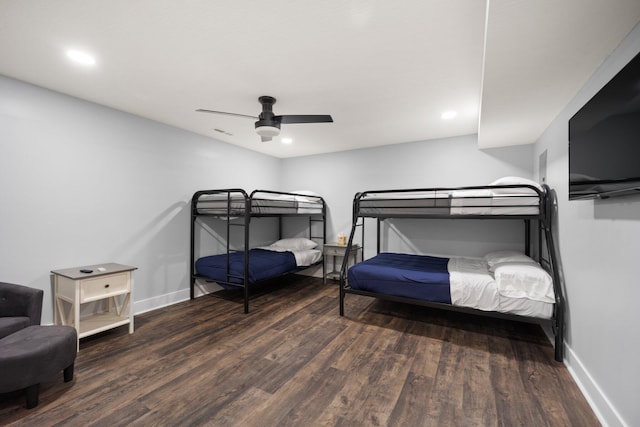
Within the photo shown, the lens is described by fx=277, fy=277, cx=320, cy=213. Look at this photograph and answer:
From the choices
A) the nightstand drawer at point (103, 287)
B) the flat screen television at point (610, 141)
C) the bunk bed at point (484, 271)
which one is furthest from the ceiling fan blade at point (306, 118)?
the nightstand drawer at point (103, 287)

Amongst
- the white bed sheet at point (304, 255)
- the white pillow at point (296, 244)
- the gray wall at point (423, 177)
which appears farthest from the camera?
the white pillow at point (296, 244)

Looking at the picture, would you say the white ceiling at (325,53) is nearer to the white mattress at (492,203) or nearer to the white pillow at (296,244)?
the white mattress at (492,203)

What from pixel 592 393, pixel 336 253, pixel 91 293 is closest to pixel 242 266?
pixel 91 293

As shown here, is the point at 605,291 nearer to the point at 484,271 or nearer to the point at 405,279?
the point at 484,271

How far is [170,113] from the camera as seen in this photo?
10.6 feet

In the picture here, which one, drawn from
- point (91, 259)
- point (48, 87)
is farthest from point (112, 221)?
point (48, 87)

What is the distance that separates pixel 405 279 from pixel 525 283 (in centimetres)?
102

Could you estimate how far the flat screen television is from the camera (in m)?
1.23

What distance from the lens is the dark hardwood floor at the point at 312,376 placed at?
1.64 m

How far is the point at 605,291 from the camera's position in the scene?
5.39ft

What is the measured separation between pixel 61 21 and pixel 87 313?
2.61m

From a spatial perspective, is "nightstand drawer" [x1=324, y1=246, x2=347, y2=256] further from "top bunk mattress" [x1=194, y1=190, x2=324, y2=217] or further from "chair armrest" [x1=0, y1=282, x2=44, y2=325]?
"chair armrest" [x1=0, y1=282, x2=44, y2=325]

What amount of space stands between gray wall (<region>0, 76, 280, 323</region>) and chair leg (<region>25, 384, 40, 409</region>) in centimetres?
124

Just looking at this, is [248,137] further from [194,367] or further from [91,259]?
[194,367]
